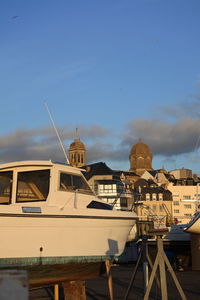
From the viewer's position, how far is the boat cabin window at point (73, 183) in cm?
1216

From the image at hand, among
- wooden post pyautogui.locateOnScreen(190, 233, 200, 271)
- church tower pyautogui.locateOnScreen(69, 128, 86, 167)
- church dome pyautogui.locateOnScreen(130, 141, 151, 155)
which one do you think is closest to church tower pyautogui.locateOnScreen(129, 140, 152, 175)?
church dome pyautogui.locateOnScreen(130, 141, 151, 155)

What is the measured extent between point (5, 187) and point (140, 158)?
416ft

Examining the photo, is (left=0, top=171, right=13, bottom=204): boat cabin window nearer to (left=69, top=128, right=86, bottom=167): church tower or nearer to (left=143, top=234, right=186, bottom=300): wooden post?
(left=143, top=234, right=186, bottom=300): wooden post

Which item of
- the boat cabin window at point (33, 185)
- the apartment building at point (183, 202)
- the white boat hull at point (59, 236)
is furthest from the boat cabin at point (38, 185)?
the apartment building at point (183, 202)

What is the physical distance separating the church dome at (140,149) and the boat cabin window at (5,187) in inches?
5019

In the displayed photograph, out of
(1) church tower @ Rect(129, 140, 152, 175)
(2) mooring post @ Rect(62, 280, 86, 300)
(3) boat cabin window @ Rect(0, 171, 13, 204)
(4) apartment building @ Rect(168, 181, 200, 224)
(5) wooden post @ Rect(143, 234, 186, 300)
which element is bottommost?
(2) mooring post @ Rect(62, 280, 86, 300)

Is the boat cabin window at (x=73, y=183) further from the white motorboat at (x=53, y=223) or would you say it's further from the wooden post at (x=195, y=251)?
the wooden post at (x=195, y=251)

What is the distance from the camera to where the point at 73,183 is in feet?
41.0

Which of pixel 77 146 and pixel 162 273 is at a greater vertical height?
pixel 77 146

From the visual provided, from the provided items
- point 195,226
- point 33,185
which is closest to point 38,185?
point 33,185

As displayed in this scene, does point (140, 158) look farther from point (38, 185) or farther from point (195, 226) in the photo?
point (38, 185)

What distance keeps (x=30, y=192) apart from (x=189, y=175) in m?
118

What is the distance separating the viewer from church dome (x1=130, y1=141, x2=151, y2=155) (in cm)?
13911

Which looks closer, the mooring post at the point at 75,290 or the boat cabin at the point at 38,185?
the boat cabin at the point at 38,185
